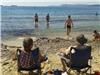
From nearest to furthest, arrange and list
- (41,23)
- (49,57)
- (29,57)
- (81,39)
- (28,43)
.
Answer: (28,43)
(29,57)
(81,39)
(49,57)
(41,23)

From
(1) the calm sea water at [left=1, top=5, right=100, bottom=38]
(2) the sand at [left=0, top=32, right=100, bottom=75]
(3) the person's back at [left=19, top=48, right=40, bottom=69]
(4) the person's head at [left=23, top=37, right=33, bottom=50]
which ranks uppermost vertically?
(4) the person's head at [left=23, top=37, right=33, bottom=50]

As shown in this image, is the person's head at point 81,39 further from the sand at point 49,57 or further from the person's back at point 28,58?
the sand at point 49,57

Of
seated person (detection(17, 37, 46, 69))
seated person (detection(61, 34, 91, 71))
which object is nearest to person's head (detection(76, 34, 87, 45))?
seated person (detection(61, 34, 91, 71))

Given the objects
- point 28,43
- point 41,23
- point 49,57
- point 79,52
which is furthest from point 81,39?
point 41,23

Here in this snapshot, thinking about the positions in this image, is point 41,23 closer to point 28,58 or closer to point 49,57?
point 49,57

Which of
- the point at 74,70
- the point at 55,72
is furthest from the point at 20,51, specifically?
the point at 74,70

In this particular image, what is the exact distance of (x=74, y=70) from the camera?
8.44m

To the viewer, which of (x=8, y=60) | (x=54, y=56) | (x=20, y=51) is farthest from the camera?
(x=54, y=56)

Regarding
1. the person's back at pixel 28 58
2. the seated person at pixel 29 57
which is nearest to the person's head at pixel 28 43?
the seated person at pixel 29 57

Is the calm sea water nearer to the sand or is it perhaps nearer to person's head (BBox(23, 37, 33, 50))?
the sand

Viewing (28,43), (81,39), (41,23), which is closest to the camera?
(28,43)

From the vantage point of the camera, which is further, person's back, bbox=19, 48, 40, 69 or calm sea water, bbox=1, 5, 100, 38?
calm sea water, bbox=1, 5, 100, 38

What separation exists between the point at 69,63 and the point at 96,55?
447cm

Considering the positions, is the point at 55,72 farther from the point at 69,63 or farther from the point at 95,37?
the point at 95,37
